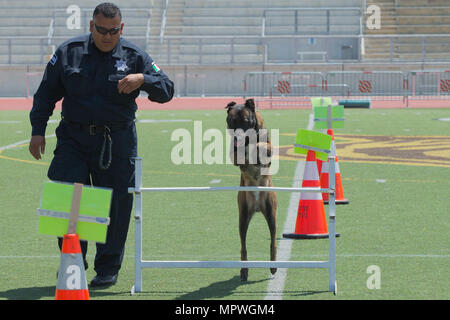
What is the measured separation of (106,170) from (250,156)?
43.2 inches

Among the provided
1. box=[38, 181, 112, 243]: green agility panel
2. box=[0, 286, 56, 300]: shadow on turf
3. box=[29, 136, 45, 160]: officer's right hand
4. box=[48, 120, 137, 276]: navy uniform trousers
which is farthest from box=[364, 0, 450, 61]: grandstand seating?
box=[38, 181, 112, 243]: green agility panel

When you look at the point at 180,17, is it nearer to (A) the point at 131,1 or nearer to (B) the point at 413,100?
(A) the point at 131,1

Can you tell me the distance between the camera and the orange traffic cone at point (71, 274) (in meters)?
5.44

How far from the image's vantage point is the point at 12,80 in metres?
41.8

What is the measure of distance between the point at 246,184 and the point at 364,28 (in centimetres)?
3826

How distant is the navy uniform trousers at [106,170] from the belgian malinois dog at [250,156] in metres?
0.84

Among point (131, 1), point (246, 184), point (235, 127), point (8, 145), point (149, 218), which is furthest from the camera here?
point (131, 1)

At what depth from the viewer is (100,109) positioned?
6.99 metres

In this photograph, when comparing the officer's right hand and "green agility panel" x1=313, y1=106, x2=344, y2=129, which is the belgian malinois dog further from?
"green agility panel" x1=313, y1=106, x2=344, y2=129

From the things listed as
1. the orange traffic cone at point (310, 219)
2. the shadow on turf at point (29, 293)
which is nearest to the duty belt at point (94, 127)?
the shadow on turf at point (29, 293)

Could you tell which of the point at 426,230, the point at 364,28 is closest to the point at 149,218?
the point at 426,230

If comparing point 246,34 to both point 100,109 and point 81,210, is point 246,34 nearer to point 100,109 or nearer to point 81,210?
point 100,109

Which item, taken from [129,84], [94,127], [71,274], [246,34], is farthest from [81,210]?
[246,34]

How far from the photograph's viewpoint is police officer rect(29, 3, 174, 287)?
6973mm
